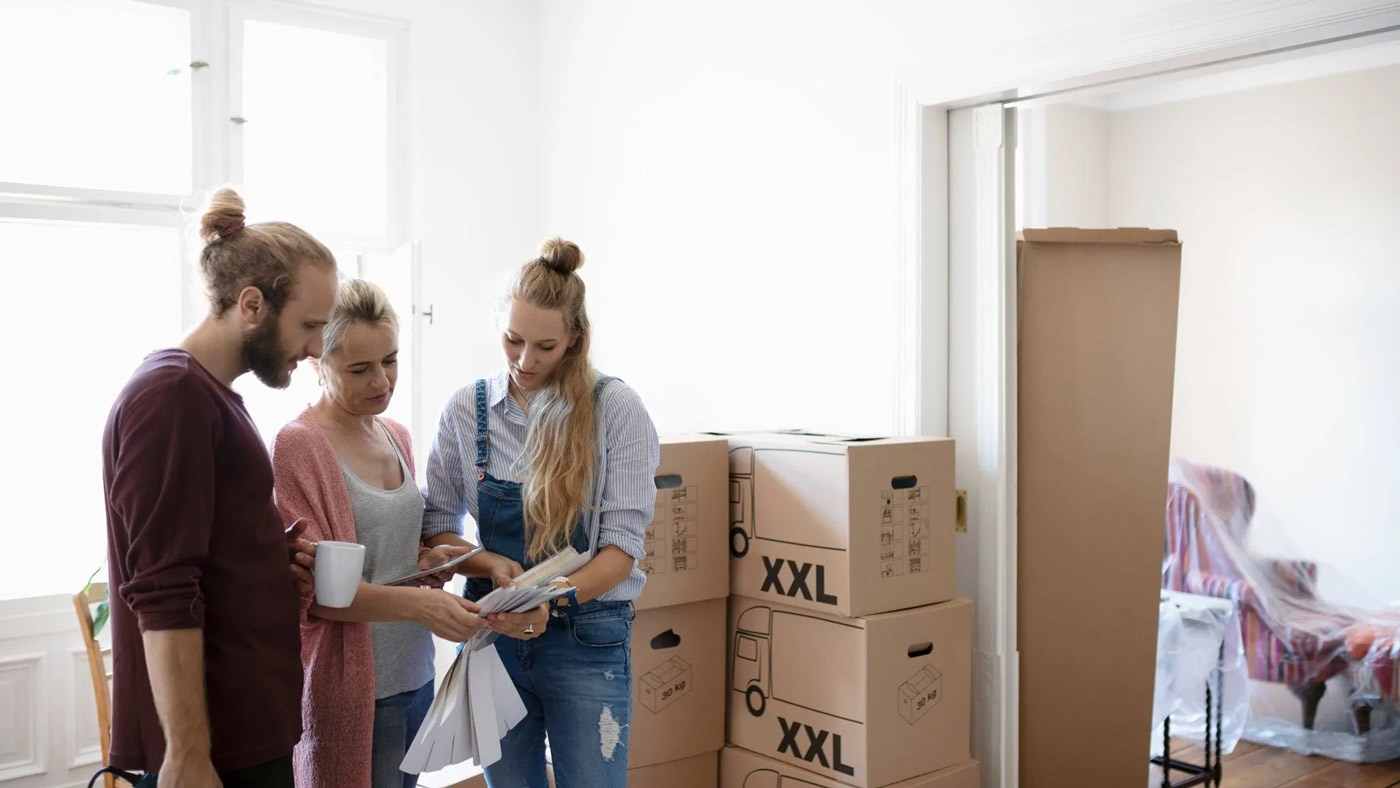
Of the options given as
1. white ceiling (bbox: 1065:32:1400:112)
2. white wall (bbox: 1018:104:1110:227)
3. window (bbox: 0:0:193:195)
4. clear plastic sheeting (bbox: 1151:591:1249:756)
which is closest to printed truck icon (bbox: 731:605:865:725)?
clear plastic sheeting (bbox: 1151:591:1249:756)

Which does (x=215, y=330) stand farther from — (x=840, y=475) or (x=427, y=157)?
(x=427, y=157)

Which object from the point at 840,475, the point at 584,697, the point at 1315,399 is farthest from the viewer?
the point at 1315,399

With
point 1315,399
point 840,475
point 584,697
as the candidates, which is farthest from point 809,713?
point 1315,399

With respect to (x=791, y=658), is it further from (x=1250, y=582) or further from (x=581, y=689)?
(x=1250, y=582)

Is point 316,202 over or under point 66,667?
over

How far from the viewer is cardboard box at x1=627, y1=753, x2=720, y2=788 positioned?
261 cm

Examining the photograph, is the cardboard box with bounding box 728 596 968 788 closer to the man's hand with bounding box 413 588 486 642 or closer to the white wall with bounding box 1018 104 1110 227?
the man's hand with bounding box 413 588 486 642

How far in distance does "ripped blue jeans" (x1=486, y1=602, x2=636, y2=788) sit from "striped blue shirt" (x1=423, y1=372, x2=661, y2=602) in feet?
0.21

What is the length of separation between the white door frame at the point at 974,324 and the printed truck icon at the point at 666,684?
2.53 feet

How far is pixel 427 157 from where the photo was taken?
3965 millimetres

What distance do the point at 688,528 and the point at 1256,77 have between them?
12.9 feet

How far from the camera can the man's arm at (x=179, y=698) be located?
1354mm

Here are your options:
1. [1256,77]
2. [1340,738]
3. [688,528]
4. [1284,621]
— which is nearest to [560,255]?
[688,528]

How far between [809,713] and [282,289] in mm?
1595
